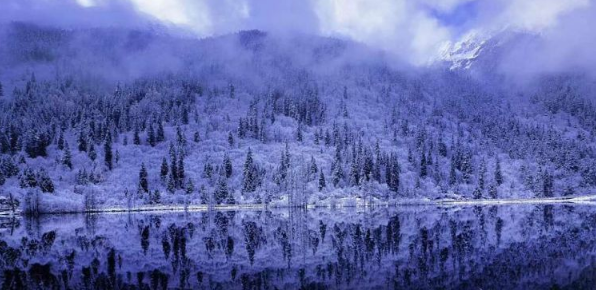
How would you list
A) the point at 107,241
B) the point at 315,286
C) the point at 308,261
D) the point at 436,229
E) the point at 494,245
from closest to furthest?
the point at 315,286
the point at 308,261
the point at 494,245
the point at 107,241
the point at 436,229

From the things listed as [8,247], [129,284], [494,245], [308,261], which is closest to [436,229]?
[494,245]

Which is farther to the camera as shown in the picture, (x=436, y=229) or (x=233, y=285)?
(x=436, y=229)

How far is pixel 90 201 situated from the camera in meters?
200

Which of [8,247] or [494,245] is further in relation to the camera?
[8,247]

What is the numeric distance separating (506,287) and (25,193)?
623 ft

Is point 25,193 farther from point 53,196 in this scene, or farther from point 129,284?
point 129,284

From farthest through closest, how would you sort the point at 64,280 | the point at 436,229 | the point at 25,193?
the point at 25,193
the point at 436,229
the point at 64,280

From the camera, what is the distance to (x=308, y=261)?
5806cm

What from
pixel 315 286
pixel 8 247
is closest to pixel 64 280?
pixel 315 286

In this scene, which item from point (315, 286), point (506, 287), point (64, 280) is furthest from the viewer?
point (64, 280)

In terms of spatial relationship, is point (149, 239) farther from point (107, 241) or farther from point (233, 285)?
point (233, 285)

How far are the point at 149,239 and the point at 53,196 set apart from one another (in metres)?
130

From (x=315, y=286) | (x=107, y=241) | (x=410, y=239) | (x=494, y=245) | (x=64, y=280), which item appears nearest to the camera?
(x=315, y=286)

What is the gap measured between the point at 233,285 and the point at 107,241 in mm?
46562
